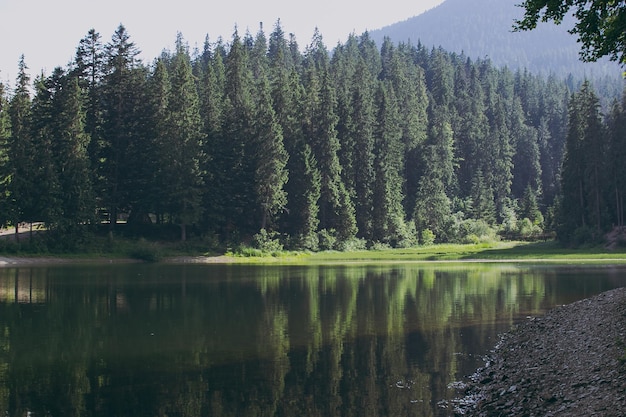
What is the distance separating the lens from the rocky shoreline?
14.7 metres

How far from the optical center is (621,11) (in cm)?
1986

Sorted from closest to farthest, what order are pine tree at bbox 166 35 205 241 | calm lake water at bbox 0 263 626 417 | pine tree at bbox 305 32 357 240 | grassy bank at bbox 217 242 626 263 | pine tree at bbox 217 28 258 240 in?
calm lake water at bbox 0 263 626 417 < grassy bank at bbox 217 242 626 263 < pine tree at bbox 166 35 205 241 < pine tree at bbox 217 28 258 240 < pine tree at bbox 305 32 357 240

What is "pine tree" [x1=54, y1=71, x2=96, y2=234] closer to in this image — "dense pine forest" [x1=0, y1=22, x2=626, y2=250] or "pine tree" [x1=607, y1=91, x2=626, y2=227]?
"dense pine forest" [x1=0, y1=22, x2=626, y2=250]

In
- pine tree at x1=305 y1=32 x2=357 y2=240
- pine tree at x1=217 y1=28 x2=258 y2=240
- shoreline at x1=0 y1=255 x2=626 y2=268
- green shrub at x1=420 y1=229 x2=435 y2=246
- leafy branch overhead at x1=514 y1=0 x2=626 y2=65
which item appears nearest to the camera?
leafy branch overhead at x1=514 y1=0 x2=626 y2=65

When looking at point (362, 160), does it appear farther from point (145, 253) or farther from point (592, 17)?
point (592, 17)

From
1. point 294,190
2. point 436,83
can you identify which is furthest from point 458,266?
point 436,83

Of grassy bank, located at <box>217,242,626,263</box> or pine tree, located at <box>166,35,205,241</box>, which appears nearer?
grassy bank, located at <box>217,242,626,263</box>

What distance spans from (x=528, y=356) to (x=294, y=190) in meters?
72.3

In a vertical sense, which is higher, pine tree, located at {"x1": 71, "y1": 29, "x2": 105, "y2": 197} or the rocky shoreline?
pine tree, located at {"x1": 71, "y1": 29, "x2": 105, "y2": 197}

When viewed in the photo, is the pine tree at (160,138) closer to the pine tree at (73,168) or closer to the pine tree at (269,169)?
the pine tree at (73,168)

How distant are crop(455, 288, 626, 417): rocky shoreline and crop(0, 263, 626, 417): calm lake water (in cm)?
95

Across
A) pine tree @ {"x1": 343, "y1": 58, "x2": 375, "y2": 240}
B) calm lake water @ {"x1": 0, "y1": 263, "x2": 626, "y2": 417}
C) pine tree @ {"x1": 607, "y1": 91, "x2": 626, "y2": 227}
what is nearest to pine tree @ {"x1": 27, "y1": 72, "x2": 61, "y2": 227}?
calm lake water @ {"x1": 0, "y1": 263, "x2": 626, "y2": 417}

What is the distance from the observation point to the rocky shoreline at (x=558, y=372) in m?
14.7

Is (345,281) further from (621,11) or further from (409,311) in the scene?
(621,11)
